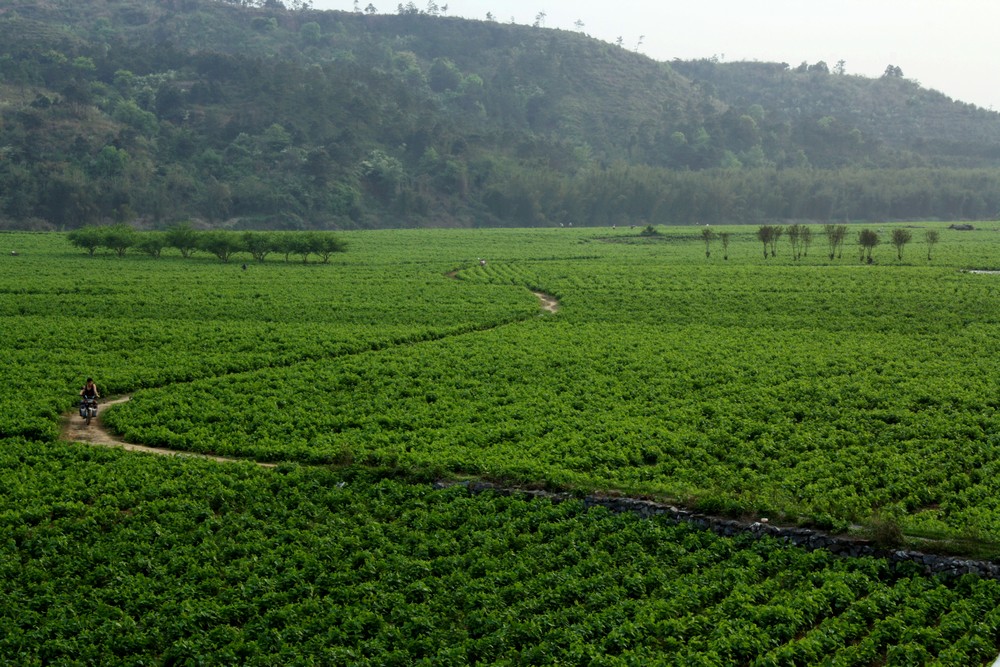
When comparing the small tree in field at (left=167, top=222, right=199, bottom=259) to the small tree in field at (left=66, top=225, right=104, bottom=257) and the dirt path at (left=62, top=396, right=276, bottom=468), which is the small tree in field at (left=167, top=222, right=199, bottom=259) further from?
the dirt path at (left=62, top=396, right=276, bottom=468)

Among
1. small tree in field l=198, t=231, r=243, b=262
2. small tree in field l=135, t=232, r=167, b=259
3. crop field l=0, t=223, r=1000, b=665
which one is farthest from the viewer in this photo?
small tree in field l=135, t=232, r=167, b=259

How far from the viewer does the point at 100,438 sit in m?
31.8

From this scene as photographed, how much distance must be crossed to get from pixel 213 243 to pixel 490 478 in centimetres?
6962

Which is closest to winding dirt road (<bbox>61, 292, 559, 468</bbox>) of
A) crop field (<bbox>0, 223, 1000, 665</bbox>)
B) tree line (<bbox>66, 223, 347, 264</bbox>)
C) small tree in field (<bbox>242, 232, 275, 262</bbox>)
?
crop field (<bbox>0, 223, 1000, 665</bbox>)

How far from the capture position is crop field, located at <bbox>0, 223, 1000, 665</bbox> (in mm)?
18859

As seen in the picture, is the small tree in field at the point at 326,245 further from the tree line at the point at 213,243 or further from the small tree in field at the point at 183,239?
the small tree in field at the point at 183,239

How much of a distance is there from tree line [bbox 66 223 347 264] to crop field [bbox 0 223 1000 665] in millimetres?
33741

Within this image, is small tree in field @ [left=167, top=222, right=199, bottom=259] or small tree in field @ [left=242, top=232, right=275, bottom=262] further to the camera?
small tree in field @ [left=167, top=222, right=199, bottom=259]

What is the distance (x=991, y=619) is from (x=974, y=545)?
348 cm

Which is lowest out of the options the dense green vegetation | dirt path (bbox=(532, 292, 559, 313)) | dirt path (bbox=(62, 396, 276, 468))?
the dense green vegetation

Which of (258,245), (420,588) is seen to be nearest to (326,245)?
(258,245)

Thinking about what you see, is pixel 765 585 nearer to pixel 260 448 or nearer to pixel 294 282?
pixel 260 448

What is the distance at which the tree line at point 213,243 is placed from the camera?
298 feet

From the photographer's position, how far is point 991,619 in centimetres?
1878
